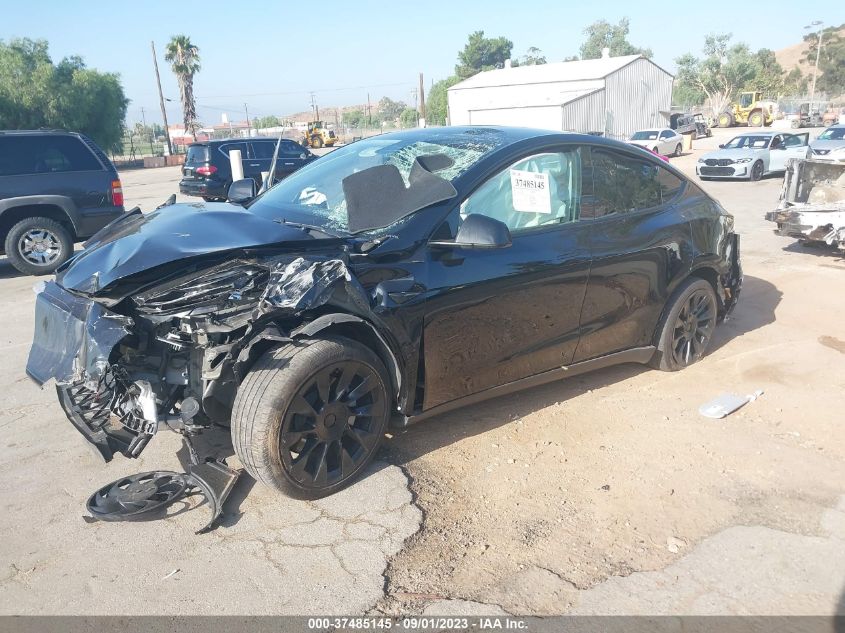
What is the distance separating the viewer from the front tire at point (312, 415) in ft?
10.2

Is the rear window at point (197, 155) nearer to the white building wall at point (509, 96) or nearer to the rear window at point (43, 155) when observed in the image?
the rear window at point (43, 155)

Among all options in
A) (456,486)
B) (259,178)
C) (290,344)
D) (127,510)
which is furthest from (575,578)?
(259,178)

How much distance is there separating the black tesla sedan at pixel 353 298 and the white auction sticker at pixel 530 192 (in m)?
0.01

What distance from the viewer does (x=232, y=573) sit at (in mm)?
2873

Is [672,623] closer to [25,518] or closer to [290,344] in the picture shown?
[290,344]

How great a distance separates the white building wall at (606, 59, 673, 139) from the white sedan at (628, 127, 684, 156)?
1268 centimetres

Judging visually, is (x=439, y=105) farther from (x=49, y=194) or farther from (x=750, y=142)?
(x=49, y=194)

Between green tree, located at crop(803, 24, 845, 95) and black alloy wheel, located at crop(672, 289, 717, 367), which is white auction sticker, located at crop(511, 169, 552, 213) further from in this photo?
green tree, located at crop(803, 24, 845, 95)

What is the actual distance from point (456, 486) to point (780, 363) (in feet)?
10.6

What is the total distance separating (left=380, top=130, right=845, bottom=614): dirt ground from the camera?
2930 mm

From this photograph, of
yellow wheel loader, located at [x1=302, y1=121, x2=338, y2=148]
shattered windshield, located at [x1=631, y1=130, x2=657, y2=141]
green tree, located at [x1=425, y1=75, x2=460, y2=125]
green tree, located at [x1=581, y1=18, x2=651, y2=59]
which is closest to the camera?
shattered windshield, located at [x1=631, y1=130, x2=657, y2=141]

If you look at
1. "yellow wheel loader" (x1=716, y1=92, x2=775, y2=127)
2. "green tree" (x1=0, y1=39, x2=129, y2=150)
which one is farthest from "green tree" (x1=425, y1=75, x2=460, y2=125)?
"green tree" (x1=0, y1=39, x2=129, y2=150)

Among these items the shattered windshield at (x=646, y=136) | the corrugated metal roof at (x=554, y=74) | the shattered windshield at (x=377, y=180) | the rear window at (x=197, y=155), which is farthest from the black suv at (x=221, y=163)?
the corrugated metal roof at (x=554, y=74)

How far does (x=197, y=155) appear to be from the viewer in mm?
16984
